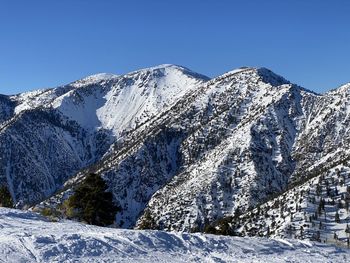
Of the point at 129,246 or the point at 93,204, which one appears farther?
the point at 93,204

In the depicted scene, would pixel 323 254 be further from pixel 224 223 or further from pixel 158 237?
pixel 224 223

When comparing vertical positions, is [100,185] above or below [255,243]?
above

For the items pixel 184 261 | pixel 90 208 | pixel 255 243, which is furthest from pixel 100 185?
pixel 184 261

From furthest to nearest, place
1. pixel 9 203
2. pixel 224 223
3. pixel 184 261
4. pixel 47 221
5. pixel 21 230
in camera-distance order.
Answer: pixel 224 223 < pixel 9 203 < pixel 47 221 < pixel 21 230 < pixel 184 261

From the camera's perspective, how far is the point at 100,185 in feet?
163

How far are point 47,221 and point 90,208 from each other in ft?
65.6

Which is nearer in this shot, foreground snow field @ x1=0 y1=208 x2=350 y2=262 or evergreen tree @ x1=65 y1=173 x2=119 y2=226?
foreground snow field @ x1=0 y1=208 x2=350 y2=262

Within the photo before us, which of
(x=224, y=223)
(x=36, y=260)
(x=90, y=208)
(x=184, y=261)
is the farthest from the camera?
(x=224, y=223)

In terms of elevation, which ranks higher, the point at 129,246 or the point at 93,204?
the point at 93,204

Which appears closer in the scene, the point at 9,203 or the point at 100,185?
the point at 9,203

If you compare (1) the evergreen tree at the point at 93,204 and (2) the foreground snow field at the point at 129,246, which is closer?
(2) the foreground snow field at the point at 129,246

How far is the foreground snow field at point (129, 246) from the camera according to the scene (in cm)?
2056

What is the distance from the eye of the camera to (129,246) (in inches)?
893

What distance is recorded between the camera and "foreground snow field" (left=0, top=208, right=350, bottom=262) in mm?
20562
